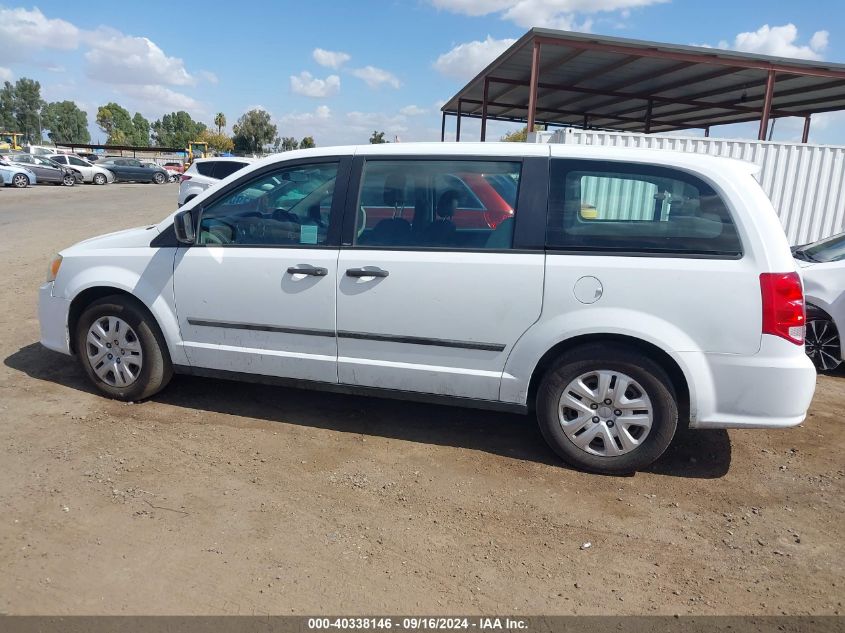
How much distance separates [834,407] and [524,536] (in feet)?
11.3

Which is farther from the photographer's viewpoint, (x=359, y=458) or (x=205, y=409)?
(x=205, y=409)

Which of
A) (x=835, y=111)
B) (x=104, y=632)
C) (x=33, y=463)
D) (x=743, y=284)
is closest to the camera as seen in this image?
(x=104, y=632)

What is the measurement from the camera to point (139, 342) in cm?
438

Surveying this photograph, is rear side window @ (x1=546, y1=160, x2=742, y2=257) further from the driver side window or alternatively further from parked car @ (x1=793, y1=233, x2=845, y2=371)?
parked car @ (x1=793, y1=233, x2=845, y2=371)

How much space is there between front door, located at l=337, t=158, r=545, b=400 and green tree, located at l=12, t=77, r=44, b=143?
Result: 123 m

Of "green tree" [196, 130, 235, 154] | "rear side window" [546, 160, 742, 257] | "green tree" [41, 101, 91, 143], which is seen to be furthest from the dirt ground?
"green tree" [41, 101, 91, 143]

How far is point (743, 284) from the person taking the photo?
3.36 metres

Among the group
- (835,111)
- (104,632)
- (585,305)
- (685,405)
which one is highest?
(835,111)

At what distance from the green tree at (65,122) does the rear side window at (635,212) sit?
419 feet

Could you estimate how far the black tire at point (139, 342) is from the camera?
4355 millimetres

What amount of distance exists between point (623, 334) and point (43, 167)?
114 ft

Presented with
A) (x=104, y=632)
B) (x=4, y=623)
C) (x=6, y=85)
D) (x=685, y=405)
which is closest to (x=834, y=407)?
(x=685, y=405)

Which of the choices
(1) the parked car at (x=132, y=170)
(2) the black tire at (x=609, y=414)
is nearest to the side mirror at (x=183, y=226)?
(2) the black tire at (x=609, y=414)

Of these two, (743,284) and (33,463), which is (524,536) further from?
(33,463)
